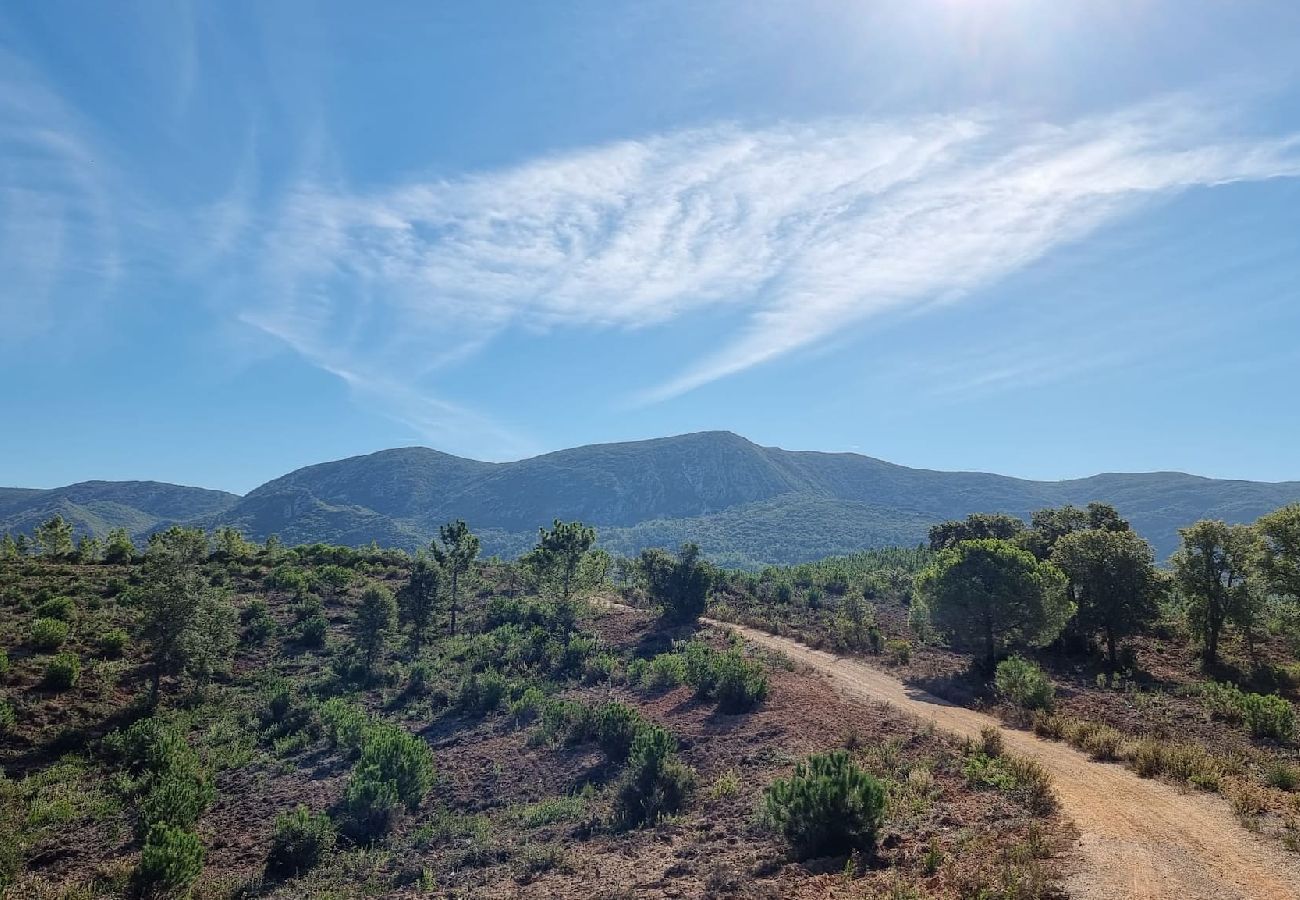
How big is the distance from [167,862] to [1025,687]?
25.2 metres

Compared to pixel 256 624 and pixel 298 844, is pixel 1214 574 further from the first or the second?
pixel 256 624

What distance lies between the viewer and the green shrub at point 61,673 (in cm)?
2412

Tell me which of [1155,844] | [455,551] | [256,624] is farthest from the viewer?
[455,551]

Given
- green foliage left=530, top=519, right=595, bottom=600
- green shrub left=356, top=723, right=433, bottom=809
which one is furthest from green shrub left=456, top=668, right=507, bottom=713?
green foliage left=530, top=519, right=595, bottom=600

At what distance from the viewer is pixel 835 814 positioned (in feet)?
39.7

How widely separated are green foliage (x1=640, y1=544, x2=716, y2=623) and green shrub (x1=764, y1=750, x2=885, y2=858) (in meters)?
30.3

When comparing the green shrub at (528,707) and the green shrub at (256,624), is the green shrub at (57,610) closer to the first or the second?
the green shrub at (256,624)

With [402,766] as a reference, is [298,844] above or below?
below

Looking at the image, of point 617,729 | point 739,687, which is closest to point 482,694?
point 617,729

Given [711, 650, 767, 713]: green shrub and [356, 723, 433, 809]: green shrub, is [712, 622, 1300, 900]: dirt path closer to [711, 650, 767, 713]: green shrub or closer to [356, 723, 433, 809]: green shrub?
[711, 650, 767, 713]: green shrub

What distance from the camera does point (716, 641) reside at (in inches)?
1421

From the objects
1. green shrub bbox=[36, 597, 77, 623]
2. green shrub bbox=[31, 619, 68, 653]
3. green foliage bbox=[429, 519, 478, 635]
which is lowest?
green shrub bbox=[31, 619, 68, 653]

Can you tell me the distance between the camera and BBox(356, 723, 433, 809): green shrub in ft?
61.4

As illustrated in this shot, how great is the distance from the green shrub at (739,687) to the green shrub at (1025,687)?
8.83 m
